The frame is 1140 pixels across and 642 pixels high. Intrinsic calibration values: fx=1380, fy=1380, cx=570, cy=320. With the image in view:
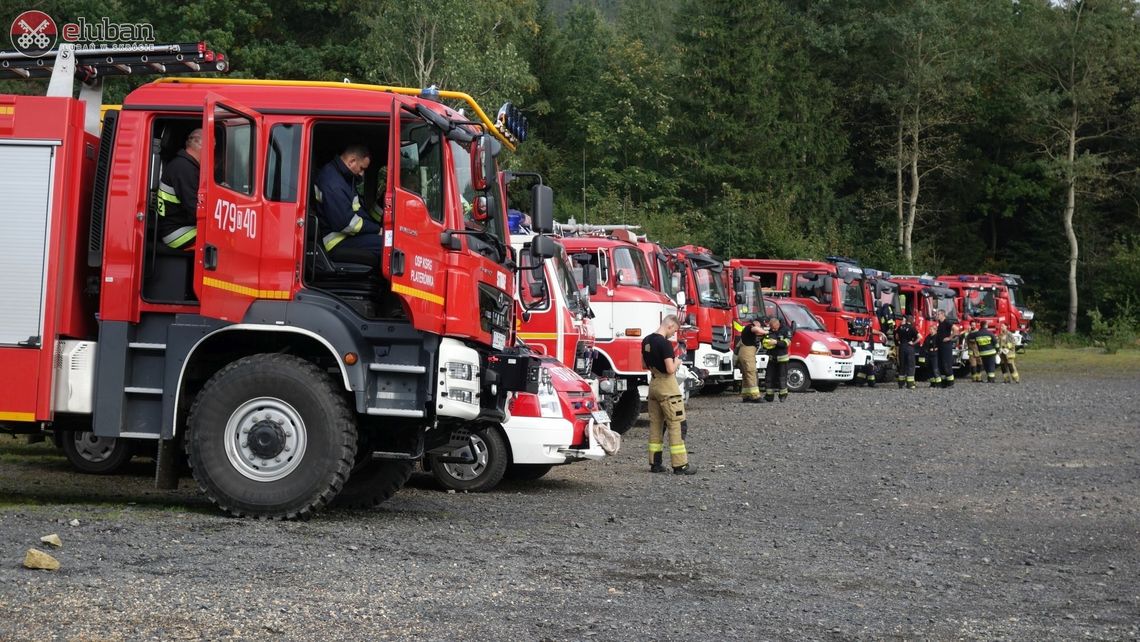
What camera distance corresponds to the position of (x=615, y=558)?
30.1 feet

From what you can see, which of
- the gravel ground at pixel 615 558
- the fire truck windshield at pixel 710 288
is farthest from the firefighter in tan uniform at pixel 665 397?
the fire truck windshield at pixel 710 288

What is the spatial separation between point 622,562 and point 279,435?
2.62 meters

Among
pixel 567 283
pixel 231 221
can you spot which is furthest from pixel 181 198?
pixel 567 283

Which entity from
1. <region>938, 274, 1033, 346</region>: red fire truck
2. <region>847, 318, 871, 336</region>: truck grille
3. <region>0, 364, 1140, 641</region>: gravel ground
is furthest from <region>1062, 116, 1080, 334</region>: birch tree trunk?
<region>0, 364, 1140, 641</region>: gravel ground

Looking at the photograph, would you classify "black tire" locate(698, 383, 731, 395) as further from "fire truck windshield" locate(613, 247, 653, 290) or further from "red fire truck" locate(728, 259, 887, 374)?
"fire truck windshield" locate(613, 247, 653, 290)

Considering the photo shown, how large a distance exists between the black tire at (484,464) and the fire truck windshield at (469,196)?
2488mm

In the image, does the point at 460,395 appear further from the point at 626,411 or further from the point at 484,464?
the point at 626,411

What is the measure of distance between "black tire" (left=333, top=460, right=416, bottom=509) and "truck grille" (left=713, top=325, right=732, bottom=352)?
1479 centimetres

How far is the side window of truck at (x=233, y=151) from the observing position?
A: 31.9 feet

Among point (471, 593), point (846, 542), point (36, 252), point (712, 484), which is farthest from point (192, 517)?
point (712, 484)

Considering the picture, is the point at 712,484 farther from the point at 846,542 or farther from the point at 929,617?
the point at 929,617

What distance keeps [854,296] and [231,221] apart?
81.8 ft

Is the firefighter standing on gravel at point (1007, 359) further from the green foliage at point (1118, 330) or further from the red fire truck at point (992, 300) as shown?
the green foliage at point (1118, 330)

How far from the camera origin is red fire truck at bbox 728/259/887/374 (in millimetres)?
32281
